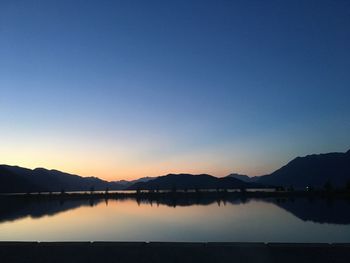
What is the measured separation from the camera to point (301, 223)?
3309 centimetres

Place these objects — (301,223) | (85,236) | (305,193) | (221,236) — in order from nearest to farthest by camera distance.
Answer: (221,236) → (85,236) → (301,223) → (305,193)

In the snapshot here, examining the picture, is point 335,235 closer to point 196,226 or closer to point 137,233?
point 196,226

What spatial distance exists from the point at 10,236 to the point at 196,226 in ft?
52.0
